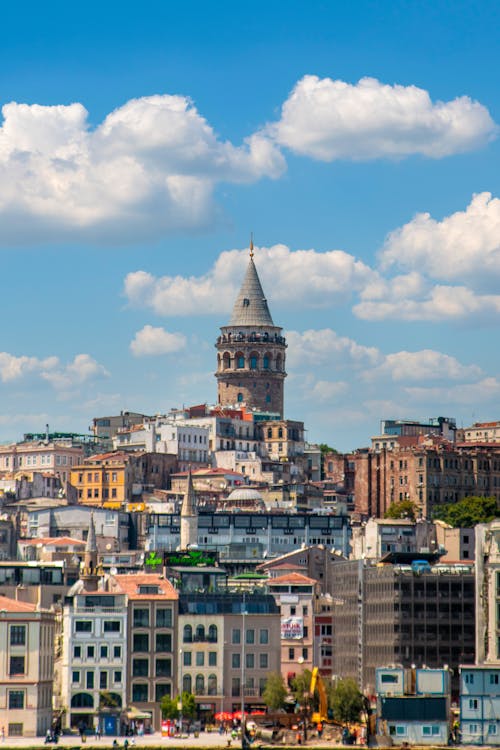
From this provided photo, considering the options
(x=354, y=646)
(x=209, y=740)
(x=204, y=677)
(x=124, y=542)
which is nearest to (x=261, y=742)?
(x=209, y=740)

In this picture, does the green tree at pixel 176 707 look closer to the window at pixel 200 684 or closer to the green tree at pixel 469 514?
the window at pixel 200 684

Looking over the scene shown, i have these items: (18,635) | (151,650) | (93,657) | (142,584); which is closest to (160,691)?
(151,650)

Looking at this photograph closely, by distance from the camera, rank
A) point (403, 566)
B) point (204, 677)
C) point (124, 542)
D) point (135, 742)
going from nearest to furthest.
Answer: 1. point (135, 742)
2. point (204, 677)
3. point (403, 566)
4. point (124, 542)

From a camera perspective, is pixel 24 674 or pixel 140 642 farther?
pixel 140 642

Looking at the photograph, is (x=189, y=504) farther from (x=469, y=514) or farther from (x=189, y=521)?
(x=469, y=514)

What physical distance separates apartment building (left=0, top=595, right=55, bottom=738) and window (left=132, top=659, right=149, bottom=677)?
211 inches

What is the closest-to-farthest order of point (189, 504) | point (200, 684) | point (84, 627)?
point (84, 627) < point (200, 684) < point (189, 504)

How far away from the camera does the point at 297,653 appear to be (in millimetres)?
135750

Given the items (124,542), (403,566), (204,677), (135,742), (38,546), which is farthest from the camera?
(124,542)

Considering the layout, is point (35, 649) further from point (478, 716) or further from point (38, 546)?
point (38, 546)

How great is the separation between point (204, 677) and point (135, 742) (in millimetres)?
11591

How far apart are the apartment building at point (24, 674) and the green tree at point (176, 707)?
6.37m

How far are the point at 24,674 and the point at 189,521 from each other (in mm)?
66092

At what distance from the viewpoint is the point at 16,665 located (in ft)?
370
